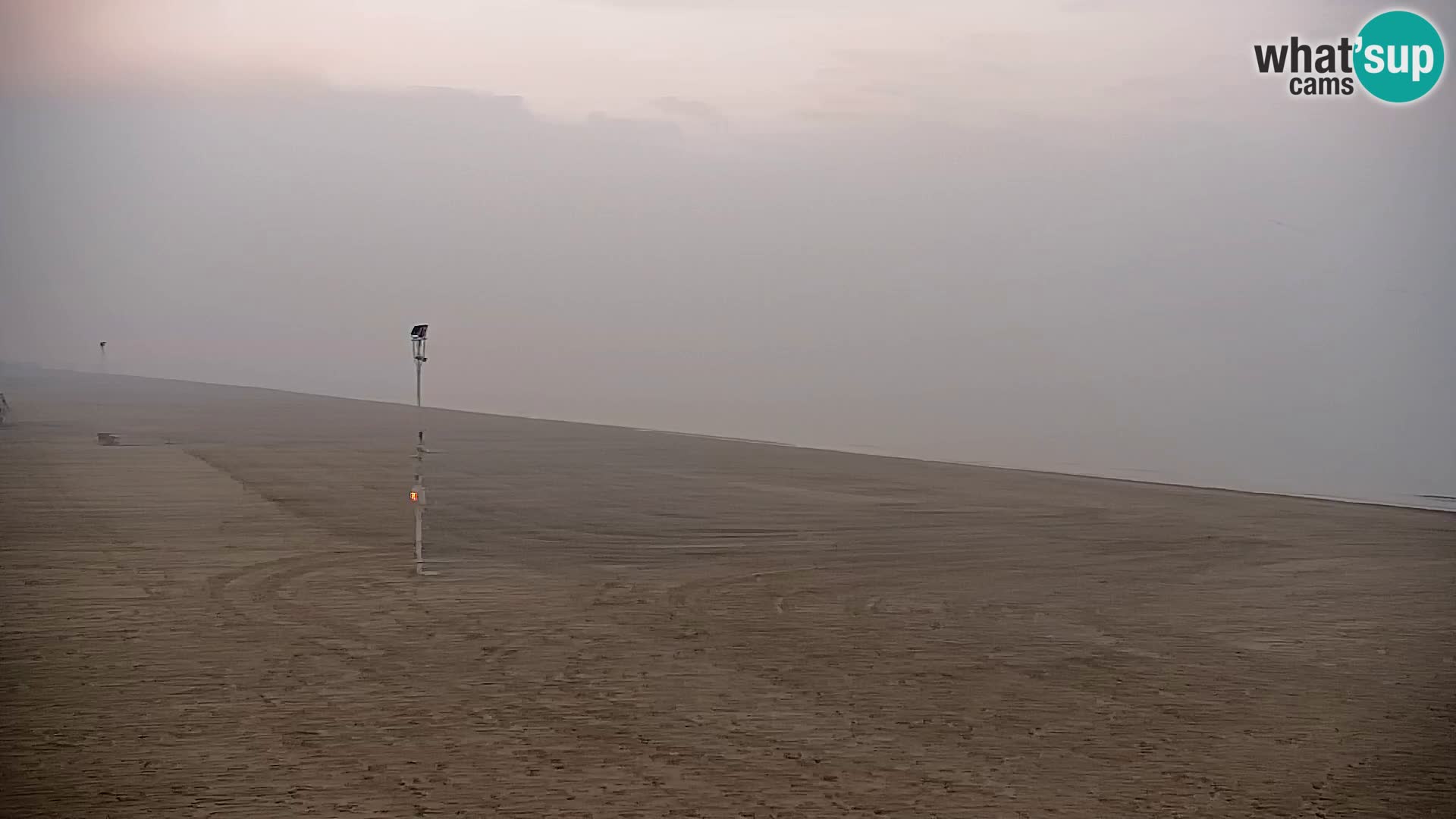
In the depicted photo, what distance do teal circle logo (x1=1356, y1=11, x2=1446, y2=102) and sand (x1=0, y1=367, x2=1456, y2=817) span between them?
3.36m

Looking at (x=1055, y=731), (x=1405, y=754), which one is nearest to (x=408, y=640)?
(x=1055, y=731)

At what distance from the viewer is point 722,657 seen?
7.66 m

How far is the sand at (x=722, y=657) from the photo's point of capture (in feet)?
18.1

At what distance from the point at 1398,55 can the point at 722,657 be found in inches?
240

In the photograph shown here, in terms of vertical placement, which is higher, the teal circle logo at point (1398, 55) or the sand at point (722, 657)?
the teal circle logo at point (1398, 55)

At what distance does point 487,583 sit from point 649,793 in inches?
186

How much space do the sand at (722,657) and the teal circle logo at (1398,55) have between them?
3.36 metres

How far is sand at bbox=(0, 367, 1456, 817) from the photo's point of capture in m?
5.51

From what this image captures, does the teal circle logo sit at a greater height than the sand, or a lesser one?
greater

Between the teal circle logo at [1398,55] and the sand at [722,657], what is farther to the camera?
the teal circle logo at [1398,55]

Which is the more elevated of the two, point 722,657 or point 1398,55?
point 1398,55

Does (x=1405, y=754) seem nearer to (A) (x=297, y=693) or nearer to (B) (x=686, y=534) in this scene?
(A) (x=297, y=693)

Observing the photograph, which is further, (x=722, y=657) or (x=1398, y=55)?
(x=1398, y=55)

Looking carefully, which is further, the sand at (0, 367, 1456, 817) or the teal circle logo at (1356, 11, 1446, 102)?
the teal circle logo at (1356, 11, 1446, 102)
